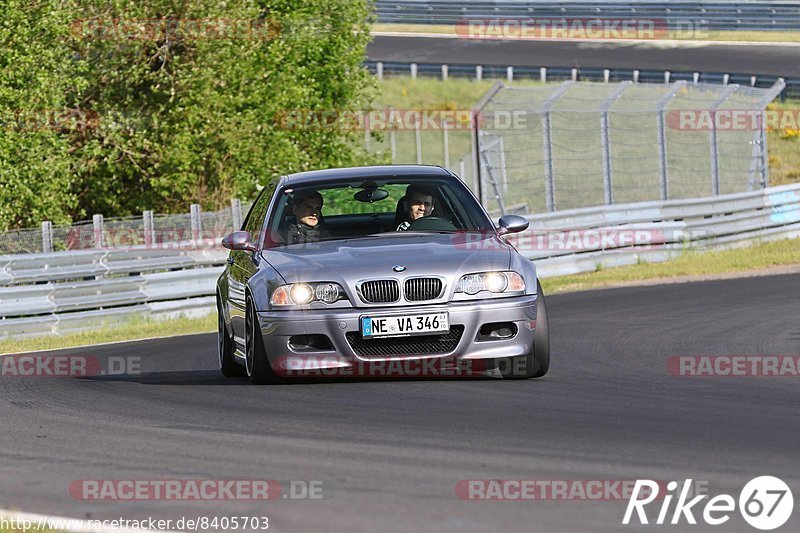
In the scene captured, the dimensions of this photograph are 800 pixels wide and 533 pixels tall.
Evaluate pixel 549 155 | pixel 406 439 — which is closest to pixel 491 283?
pixel 406 439

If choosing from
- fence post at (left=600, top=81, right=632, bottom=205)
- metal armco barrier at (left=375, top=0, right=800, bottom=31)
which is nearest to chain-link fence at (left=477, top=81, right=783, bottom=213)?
fence post at (left=600, top=81, right=632, bottom=205)

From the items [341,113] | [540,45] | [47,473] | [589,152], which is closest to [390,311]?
[47,473]

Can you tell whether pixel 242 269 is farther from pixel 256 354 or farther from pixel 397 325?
pixel 397 325

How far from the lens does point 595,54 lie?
49.0 m

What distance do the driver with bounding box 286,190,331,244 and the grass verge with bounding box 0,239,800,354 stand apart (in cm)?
615

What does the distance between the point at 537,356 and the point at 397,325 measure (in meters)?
1.02

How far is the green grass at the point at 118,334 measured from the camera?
16734 millimetres

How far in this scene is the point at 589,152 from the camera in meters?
39.0

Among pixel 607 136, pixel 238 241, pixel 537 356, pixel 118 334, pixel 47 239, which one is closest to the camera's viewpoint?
pixel 537 356

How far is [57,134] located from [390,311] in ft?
54.4

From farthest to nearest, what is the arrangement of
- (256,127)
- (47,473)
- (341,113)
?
(341,113)
(256,127)
(47,473)

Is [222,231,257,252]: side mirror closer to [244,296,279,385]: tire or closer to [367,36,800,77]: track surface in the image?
[244,296,279,385]: tire

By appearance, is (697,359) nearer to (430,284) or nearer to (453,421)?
(430,284)

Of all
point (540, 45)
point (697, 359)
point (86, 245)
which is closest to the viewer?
point (697, 359)
